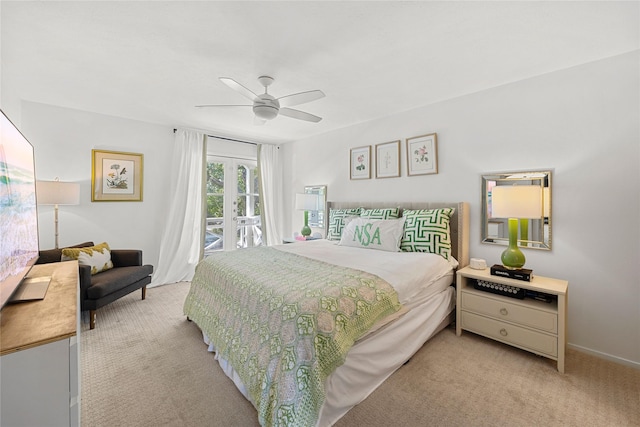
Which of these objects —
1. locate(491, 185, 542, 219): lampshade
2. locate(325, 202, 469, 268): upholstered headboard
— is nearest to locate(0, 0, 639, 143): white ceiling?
locate(491, 185, 542, 219): lampshade

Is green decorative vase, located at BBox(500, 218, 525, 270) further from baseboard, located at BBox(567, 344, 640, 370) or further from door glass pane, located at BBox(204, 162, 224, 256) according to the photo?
door glass pane, located at BBox(204, 162, 224, 256)

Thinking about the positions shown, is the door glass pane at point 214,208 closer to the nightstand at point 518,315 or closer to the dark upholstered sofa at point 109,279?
the dark upholstered sofa at point 109,279

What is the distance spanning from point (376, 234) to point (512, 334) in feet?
4.77

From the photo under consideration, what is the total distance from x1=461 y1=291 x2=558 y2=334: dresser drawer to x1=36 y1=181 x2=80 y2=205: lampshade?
437 centimetres

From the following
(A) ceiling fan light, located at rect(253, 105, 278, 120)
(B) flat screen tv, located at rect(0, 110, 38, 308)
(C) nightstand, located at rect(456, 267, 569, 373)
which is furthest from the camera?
(A) ceiling fan light, located at rect(253, 105, 278, 120)

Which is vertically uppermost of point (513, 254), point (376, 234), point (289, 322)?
point (376, 234)

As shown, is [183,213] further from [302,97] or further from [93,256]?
[302,97]

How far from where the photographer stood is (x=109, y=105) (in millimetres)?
3256

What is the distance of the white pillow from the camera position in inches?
113

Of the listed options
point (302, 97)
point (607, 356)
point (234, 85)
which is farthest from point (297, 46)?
point (607, 356)

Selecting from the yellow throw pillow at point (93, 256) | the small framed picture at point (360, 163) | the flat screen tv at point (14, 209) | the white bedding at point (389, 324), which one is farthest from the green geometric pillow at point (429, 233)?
the yellow throw pillow at point (93, 256)

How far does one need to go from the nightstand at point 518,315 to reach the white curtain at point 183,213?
3.83 meters

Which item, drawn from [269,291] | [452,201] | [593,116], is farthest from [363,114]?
[269,291]

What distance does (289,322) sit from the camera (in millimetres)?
1421
